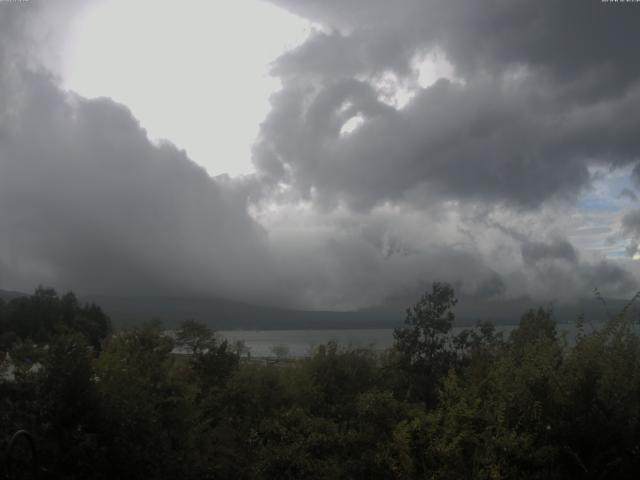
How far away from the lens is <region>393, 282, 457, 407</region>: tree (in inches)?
898

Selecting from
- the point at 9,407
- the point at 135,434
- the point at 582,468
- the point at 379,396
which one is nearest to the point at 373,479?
the point at 379,396

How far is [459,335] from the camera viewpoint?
2438 centimetres

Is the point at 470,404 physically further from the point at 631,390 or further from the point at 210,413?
the point at 210,413

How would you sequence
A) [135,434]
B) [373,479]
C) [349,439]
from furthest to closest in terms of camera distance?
[349,439]
[373,479]
[135,434]

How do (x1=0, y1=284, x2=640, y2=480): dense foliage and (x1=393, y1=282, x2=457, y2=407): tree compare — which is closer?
(x1=0, y1=284, x2=640, y2=480): dense foliage

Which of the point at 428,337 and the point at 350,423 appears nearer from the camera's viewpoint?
the point at 350,423

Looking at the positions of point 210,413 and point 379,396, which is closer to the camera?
point 379,396

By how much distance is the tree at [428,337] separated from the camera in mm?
22812

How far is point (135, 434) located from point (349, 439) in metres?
5.30

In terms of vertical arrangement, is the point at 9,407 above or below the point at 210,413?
above

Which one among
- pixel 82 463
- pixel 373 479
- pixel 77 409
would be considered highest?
pixel 77 409

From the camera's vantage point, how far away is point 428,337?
75.6 feet

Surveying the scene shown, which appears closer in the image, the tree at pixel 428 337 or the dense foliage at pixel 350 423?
the dense foliage at pixel 350 423

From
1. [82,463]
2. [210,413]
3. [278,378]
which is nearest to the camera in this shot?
[82,463]
